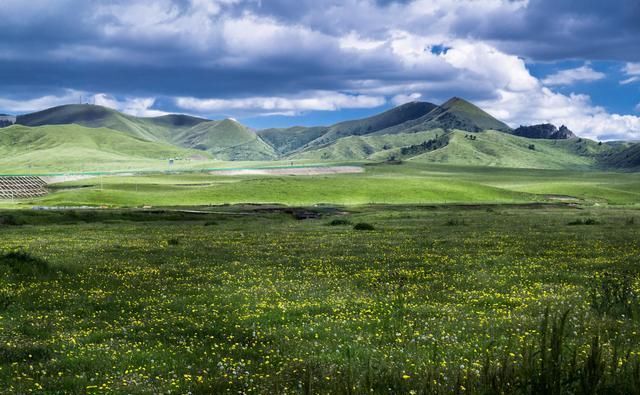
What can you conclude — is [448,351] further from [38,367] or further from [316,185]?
[316,185]

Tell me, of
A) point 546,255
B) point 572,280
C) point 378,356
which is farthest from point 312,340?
point 546,255

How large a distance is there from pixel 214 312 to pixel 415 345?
7.70 m

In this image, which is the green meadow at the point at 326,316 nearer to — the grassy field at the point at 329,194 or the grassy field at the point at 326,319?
the grassy field at the point at 326,319

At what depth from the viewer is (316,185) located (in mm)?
185250

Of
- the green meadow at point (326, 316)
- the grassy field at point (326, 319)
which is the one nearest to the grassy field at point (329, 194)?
the green meadow at point (326, 316)

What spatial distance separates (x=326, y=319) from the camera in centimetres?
1805

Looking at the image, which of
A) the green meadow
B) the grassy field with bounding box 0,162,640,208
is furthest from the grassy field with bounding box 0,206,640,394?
the grassy field with bounding box 0,162,640,208

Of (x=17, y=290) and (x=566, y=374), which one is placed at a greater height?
(x=566, y=374)

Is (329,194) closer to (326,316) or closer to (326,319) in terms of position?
(326,316)

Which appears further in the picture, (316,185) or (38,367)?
(316,185)

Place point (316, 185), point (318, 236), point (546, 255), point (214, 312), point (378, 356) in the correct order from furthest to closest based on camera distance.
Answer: point (316, 185) < point (318, 236) < point (546, 255) < point (214, 312) < point (378, 356)

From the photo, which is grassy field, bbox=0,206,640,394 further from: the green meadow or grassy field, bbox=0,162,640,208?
grassy field, bbox=0,162,640,208

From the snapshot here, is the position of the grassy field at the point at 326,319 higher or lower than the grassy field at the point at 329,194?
higher

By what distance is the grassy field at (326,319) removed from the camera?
448 inches
